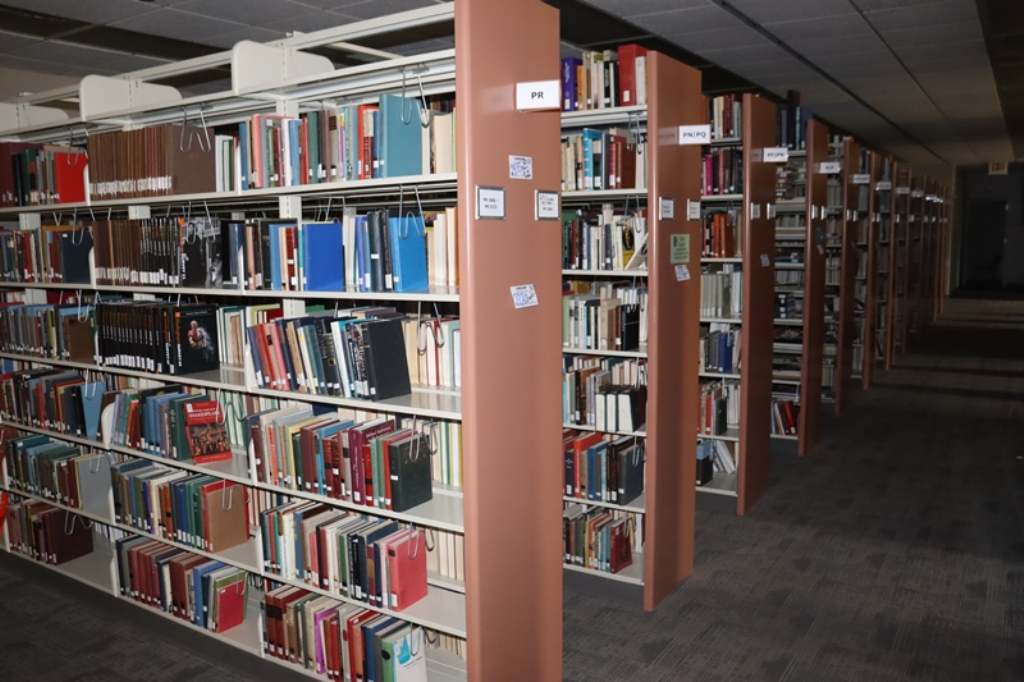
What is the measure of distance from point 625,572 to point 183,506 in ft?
7.50

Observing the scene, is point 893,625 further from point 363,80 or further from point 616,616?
point 363,80

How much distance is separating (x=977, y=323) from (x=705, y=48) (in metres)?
11.4

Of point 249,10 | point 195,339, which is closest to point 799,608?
point 195,339

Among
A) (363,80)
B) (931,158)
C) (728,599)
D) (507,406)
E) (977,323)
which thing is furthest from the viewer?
(931,158)

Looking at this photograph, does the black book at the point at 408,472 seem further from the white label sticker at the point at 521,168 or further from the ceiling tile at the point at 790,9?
the ceiling tile at the point at 790,9

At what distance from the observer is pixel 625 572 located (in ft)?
14.0

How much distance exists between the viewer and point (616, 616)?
4.05 metres

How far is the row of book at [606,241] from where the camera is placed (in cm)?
437

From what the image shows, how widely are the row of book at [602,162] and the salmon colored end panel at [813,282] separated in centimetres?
251

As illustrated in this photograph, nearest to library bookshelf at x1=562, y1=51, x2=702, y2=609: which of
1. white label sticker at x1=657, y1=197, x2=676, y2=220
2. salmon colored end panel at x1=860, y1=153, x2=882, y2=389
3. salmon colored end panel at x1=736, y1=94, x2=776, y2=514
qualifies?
white label sticker at x1=657, y1=197, x2=676, y2=220

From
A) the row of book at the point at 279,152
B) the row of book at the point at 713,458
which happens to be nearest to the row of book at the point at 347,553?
the row of book at the point at 279,152

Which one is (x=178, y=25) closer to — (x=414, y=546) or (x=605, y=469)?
(x=605, y=469)

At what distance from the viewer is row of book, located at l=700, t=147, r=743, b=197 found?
521 centimetres

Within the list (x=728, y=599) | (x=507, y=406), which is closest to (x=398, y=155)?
(x=507, y=406)
